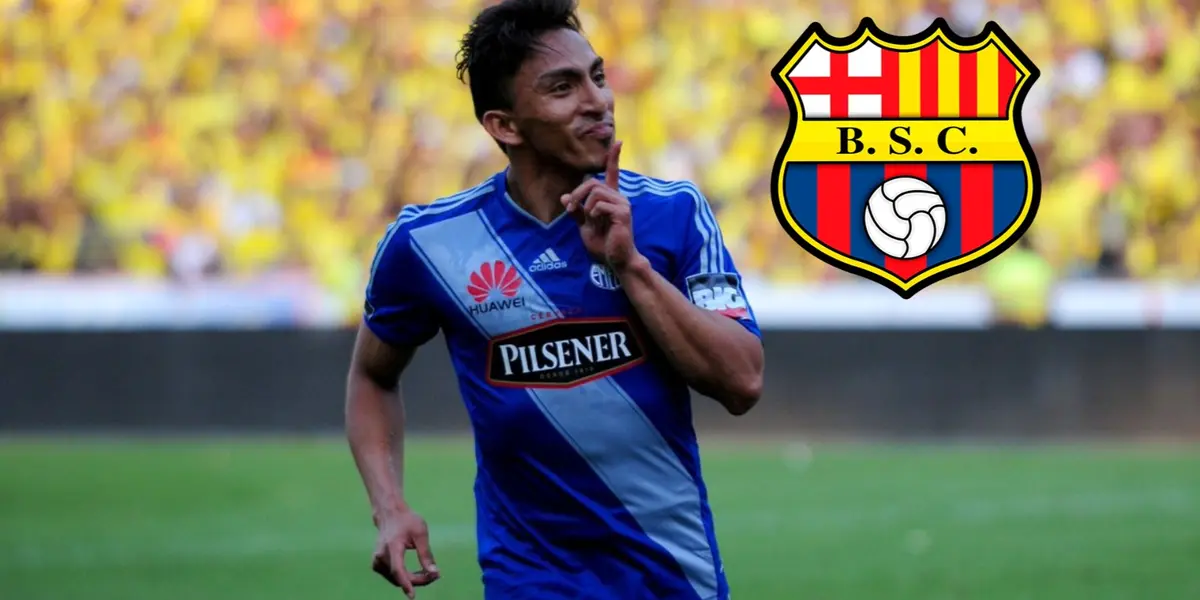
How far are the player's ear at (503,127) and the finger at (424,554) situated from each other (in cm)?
89

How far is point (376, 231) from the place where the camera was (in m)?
18.5

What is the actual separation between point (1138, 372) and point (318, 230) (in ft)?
28.3

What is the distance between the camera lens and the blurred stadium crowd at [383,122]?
17.7 meters

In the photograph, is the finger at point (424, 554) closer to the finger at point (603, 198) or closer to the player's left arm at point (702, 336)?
the player's left arm at point (702, 336)

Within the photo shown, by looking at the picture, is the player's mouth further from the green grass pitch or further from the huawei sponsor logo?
the green grass pitch

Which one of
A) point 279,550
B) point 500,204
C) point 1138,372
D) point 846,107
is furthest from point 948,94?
point 1138,372

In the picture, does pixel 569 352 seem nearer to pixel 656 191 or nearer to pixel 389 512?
pixel 656 191

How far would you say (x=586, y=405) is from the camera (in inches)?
144

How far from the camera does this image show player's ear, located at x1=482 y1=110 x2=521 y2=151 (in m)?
3.75

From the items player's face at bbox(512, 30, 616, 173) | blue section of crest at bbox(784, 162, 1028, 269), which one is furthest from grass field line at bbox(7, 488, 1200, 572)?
player's face at bbox(512, 30, 616, 173)

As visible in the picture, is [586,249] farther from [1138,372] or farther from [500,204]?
[1138,372]

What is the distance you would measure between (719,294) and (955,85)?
7.76 feet

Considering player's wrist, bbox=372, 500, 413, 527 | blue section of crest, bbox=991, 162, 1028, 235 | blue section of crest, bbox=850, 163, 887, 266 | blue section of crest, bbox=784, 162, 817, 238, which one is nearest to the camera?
player's wrist, bbox=372, 500, 413, 527

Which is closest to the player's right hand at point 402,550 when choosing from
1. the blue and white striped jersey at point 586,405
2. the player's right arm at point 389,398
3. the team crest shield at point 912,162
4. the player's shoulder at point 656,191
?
the player's right arm at point 389,398
